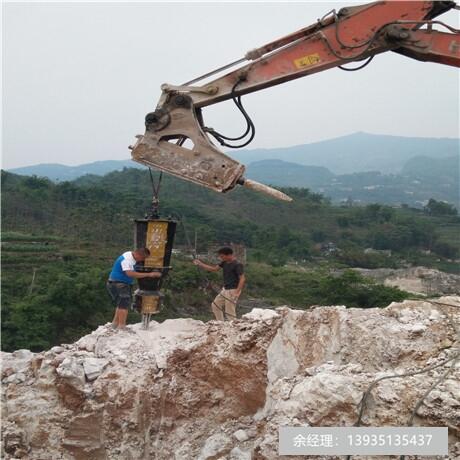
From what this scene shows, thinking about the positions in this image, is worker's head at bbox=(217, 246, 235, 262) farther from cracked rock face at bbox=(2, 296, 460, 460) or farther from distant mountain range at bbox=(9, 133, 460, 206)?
distant mountain range at bbox=(9, 133, 460, 206)

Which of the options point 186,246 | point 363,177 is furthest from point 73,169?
point 186,246

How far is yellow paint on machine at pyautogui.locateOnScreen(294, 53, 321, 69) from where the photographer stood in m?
4.66

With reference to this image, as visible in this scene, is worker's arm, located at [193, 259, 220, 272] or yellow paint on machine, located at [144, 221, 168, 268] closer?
yellow paint on machine, located at [144, 221, 168, 268]

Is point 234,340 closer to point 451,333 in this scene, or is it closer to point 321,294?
point 451,333

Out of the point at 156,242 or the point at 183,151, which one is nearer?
the point at 183,151

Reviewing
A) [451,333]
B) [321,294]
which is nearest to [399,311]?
[451,333]

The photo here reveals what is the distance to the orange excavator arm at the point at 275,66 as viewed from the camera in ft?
14.9

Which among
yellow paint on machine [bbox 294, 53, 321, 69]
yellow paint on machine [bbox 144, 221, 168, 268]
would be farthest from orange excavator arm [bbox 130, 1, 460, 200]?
yellow paint on machine [bbox 144, 221, 168, 268]

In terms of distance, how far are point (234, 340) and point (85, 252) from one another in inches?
877

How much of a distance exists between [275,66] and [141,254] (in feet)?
7.00

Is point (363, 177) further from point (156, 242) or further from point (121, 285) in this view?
point (156, 242)

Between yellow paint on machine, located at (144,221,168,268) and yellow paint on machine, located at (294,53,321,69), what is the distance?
1900mm

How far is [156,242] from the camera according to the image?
17.8ft

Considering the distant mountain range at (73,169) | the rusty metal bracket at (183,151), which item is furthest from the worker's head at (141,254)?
the distant mountain range at (73,169)
